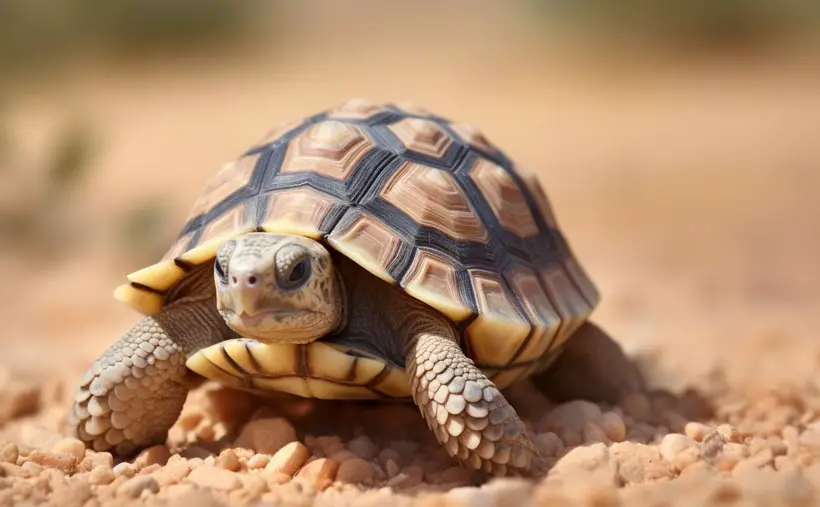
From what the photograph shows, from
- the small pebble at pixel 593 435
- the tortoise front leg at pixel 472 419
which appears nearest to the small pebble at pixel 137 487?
the tortoise front leg at pixel 472 419

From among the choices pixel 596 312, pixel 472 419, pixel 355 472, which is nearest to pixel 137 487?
pixel 355 472

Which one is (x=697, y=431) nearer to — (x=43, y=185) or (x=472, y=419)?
(x=472, y=419)

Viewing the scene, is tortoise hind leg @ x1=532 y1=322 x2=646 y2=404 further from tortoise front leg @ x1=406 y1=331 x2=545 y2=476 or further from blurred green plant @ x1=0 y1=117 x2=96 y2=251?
blurred green plant @ x1=0 y1=117 x2=96 y2=251

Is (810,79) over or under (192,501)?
over

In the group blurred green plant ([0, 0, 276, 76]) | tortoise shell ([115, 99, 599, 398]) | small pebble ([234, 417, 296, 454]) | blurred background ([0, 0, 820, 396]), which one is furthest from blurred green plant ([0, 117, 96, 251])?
small pebble ([234, 417, 296, 454])

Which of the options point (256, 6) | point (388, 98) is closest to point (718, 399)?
point (388, 98)

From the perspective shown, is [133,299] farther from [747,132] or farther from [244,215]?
[747,132]
